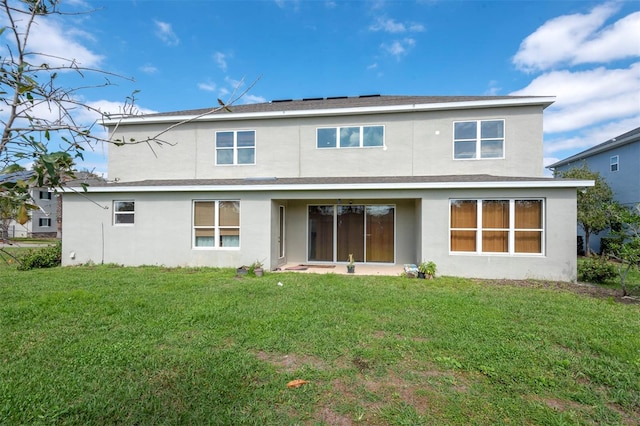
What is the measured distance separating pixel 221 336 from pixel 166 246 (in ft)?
25.0

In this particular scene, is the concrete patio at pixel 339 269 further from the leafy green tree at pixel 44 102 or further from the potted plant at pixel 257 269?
the leafy green tree at pixel 44 102

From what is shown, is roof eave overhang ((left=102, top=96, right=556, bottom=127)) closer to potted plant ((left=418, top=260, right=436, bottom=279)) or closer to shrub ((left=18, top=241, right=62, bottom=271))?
potted plant ((left=418, top=260, right=436, bottom=279))

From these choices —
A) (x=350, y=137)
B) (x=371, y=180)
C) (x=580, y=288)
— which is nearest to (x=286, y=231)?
(x=371, y=180)

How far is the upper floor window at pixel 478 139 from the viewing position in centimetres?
1066

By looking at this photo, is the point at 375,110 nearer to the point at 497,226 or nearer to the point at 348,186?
the point at 348,186

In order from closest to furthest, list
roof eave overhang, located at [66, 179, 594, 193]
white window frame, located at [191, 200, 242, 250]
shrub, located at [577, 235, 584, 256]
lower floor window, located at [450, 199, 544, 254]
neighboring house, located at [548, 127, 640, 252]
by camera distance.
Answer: roof eave overhang, located at [66, 179, 594, 193] < lower floor window, located at [450, 199, 544, 254] < white window frame, located at [191, 200, 242, 250] < neighboring house, located at [548, 127, 640, 252] < shrub, located at [577, 235, 584, 256]

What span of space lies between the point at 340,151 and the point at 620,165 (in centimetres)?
1662

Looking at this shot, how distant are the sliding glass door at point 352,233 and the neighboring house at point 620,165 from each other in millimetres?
12797

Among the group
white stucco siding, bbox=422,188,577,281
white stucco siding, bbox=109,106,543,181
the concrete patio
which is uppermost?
white stucco siding, bbox=109,106,543,181

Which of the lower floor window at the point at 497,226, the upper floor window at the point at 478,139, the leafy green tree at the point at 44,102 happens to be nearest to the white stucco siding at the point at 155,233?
the lower floor window at the point at 497,226

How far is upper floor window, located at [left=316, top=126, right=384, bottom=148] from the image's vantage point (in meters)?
11.4

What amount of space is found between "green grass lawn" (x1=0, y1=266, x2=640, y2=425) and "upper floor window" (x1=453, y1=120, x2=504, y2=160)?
5543 mm

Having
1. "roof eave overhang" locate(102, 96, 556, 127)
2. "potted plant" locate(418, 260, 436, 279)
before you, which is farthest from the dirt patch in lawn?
"roof eave overhang" locate(102, 96, 556, 127)

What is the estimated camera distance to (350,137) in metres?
11.6
